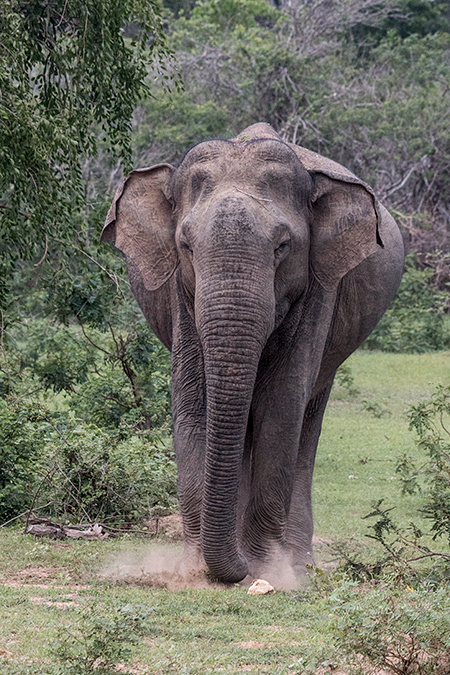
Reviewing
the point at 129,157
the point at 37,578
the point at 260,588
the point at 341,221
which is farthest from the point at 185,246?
the point at 129,157

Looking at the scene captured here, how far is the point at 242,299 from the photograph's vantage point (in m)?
5.62

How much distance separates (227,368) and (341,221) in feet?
5.03

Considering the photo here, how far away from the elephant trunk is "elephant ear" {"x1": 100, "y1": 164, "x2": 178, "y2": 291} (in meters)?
0.96

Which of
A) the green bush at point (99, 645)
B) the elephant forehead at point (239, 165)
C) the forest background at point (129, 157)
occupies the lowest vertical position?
the forest background at point (129, 157)

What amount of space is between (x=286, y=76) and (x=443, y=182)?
5.05 metres

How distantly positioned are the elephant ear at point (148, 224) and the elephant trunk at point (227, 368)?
0.96 metres

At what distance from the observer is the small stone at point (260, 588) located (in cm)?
586

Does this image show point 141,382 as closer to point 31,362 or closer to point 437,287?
point 31,362

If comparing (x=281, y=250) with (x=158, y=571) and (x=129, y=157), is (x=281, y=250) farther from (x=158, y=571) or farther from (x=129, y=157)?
(x=129, y=157)

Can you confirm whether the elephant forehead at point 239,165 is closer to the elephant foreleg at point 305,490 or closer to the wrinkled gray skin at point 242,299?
the wrinkled gray skin at point 242,299

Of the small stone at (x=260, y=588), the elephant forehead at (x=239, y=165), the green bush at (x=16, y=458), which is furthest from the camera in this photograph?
the green bush at (x=16, y=458)

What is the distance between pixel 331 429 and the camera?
567 inches

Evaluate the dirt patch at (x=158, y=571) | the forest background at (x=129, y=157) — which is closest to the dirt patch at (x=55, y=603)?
the dirt patch at (x=158, y=571)

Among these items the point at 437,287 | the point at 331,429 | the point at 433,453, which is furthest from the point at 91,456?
the point at 437,287
